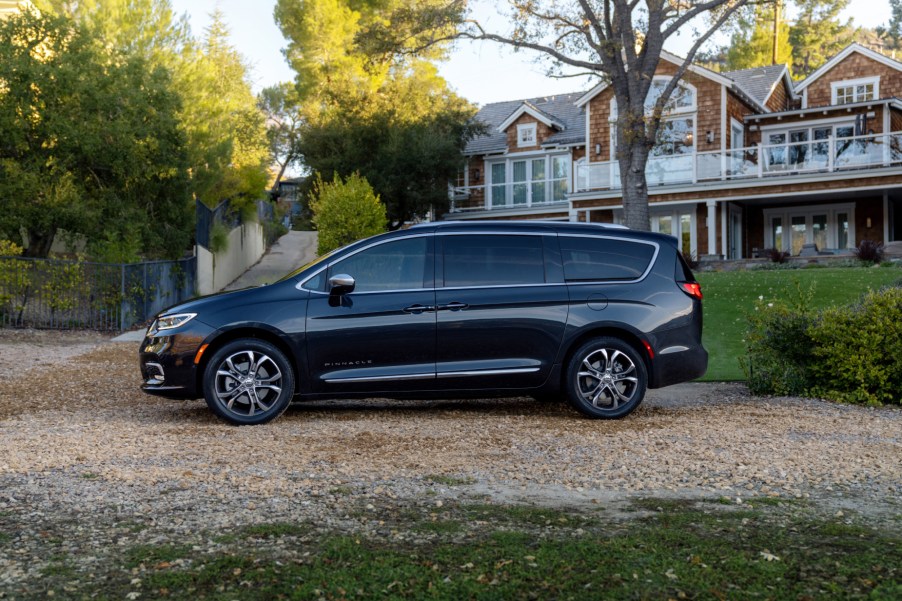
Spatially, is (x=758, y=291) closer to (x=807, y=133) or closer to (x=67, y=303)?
(x=67, y=303)

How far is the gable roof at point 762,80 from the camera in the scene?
34750mm

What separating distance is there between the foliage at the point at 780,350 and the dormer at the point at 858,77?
27.1m

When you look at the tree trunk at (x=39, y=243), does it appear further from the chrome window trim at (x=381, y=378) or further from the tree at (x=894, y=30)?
the tree at (x=894, y=30)

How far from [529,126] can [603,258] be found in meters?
30.6

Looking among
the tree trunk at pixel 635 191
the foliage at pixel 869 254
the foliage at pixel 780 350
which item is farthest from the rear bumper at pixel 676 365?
the foliage at pixel 869 254

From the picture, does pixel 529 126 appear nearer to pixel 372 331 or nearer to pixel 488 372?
pixel 488 372

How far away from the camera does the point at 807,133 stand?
33.0m

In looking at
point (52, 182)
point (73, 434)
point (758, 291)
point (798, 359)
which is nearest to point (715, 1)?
point (758, 291)

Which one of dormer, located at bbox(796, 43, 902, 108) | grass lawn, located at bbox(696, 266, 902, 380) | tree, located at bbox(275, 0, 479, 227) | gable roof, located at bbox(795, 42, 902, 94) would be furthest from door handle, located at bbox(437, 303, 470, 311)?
gable roof, located at bbox(795, 42, 902, 94)

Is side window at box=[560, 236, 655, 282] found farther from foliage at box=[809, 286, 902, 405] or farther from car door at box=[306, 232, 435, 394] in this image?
foliage at box=[809, 286, 902, 405]

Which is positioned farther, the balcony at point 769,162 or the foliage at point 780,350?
the balcony at point 769,162

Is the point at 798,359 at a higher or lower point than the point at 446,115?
lower

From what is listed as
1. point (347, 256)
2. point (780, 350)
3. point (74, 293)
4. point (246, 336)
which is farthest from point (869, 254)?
point (246, 336)

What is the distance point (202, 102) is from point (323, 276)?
19855mm
